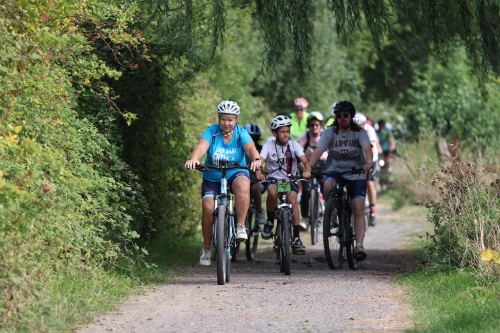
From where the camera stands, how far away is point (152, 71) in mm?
12586

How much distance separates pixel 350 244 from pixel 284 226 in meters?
1.17

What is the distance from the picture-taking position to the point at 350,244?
12.3m

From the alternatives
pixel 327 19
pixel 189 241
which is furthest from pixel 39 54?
pixel 327 19

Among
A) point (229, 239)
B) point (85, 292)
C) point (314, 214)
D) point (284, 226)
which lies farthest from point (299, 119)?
point (85, 292)

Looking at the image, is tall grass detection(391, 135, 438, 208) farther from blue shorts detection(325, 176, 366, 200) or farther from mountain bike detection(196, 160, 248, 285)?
mountain bike detection(196, 160, 248, 285)

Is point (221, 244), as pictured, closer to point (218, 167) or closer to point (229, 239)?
point (229, 239)

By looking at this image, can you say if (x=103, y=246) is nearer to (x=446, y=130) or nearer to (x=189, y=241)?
(x=189, y=241)

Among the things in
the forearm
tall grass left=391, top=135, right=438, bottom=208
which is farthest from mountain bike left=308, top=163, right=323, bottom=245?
tall grass left=391, top=135, right=438, bottom=208

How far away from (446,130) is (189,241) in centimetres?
1266

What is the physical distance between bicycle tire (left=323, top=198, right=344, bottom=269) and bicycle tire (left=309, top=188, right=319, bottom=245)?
11.3 ft

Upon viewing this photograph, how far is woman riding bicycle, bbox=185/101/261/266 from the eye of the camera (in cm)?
1078

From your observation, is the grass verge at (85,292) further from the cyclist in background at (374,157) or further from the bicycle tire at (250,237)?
the cyclist in background at (374,157)

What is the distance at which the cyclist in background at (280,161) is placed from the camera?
1251 cm

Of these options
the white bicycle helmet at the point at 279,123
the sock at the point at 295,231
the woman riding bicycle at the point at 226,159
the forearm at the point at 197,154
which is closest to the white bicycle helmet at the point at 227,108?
the woman riding bicycle at the point at 226,159
